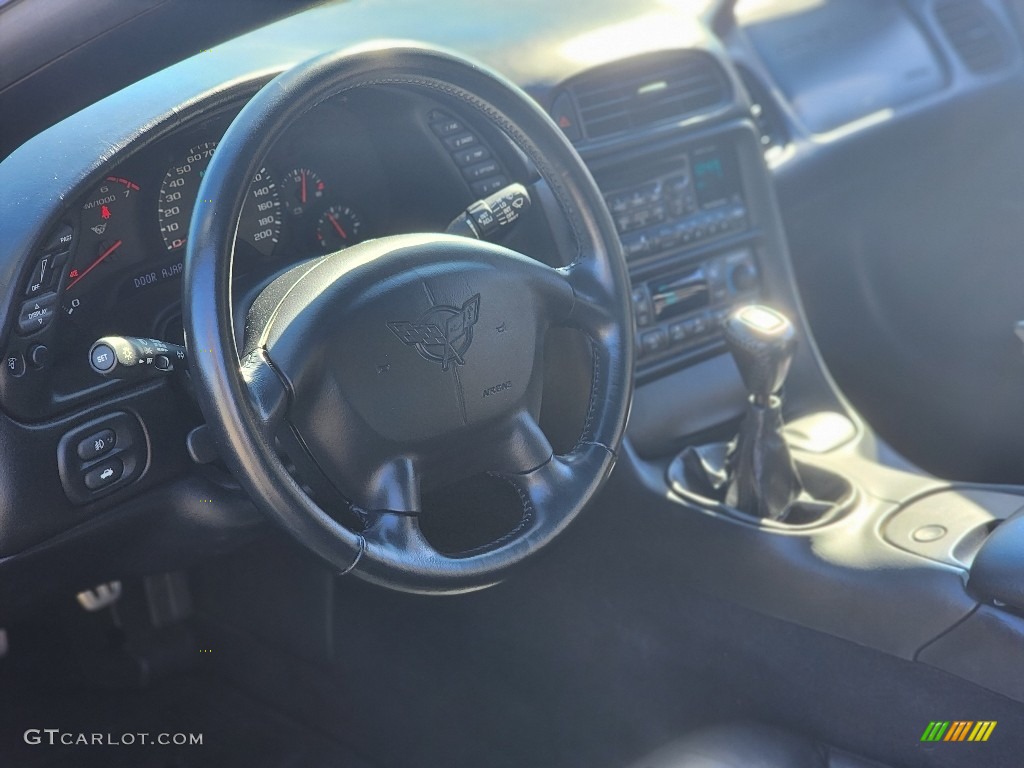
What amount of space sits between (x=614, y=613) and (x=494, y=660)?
10.4 inches

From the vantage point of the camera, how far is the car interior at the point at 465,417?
1.22m

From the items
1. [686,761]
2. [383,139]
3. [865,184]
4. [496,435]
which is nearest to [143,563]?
[496,435]

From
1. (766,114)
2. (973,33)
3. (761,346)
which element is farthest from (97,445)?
(973,33)

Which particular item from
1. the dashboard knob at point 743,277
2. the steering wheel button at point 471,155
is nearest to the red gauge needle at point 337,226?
the steering wheel button at point 471,155

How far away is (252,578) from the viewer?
2.12m

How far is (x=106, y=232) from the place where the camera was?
1.32 meters

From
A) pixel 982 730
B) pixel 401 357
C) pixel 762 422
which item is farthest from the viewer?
pixel 762 422

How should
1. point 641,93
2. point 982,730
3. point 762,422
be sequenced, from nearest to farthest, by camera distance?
point 982,730, point 762,422, point 641,93

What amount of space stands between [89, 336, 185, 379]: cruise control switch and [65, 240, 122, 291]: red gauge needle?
0.20 m

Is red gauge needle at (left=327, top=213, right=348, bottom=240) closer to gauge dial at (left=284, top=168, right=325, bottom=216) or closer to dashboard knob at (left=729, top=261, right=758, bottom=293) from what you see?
gauge dial at (left=284, top=168, right=325, bottom=216)

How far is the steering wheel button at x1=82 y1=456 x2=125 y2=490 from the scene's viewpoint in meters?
1.32

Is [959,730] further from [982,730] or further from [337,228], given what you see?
[337,228]

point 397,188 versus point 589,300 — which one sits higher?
point 397,188

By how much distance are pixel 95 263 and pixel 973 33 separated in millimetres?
2228
